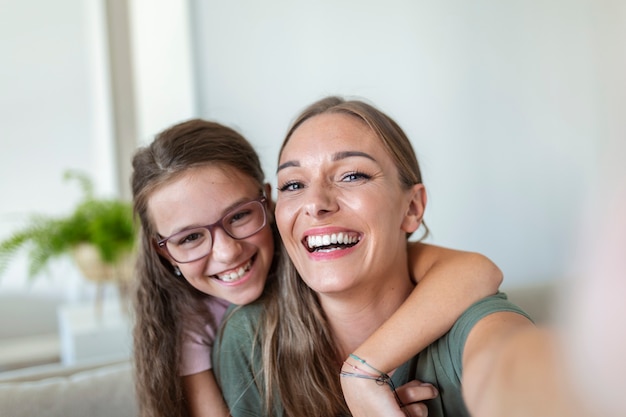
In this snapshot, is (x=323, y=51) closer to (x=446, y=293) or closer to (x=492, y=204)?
(x=492, y=204)

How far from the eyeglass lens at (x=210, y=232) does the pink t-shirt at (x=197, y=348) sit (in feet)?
0.63

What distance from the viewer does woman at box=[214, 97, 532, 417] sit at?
1.16 metres

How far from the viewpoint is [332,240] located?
3.82ft

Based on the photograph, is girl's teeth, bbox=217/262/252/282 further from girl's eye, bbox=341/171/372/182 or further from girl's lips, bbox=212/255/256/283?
girl's eye, bbox=341/171/372/182

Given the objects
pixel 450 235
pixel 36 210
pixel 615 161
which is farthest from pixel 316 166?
pixel 36 210

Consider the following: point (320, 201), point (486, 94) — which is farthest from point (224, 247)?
point (486, 94)

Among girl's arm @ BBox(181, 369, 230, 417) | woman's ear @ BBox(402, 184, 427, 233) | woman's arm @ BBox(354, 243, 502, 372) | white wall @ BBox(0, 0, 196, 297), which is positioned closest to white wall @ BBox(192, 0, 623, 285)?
woman's arm @ BBox(354, 243, 502, 372)

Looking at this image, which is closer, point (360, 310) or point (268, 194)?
point (360, 310)

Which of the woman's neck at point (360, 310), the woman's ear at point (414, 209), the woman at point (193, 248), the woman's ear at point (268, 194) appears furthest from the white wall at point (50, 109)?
the woman's ear at point (414, 209)

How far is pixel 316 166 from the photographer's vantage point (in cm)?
122

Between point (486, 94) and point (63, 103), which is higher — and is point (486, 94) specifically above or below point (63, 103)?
above

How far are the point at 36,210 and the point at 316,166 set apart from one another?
365cm

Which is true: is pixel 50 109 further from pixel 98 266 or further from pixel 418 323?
pixel 418 323

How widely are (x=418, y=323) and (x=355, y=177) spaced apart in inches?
11.2
